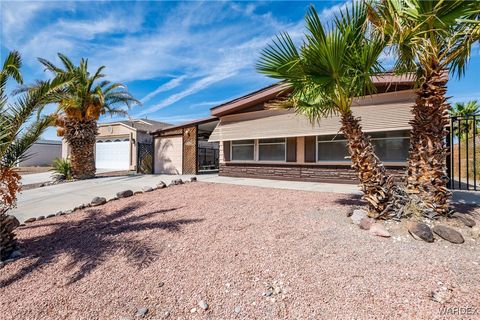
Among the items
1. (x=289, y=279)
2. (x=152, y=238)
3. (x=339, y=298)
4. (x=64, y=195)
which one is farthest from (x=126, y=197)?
(x=339, y=298)

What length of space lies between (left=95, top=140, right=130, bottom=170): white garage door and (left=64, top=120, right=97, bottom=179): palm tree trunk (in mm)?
7335

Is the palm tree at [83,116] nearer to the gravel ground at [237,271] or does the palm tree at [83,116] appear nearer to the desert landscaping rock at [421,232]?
the gravel ground at [237,271]

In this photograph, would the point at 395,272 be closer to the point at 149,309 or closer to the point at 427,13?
the point at 149,309

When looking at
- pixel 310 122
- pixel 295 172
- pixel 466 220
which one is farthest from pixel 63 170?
pixel 466 220

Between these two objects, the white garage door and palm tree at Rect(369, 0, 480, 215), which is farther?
Result: the white garage door

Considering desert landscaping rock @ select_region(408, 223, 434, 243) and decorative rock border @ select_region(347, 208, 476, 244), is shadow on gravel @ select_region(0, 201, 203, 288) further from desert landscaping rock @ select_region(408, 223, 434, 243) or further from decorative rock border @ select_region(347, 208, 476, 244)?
desert landscaping rock @ select_region(408, 223, 434, 243)

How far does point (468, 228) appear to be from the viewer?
4777 millimetres

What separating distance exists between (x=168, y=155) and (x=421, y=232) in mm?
16385

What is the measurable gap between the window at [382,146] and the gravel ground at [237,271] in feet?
21.8

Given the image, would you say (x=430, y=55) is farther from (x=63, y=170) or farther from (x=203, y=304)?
(x=63, y=170)

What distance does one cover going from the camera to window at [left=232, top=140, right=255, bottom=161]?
15.0 metres

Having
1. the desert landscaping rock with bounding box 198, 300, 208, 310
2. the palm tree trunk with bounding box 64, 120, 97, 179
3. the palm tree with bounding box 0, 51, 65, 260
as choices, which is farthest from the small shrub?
the desert landscaping rock with bounding box 198, 300, 208, 310

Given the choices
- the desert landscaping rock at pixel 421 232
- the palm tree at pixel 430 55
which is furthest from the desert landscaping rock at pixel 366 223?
the palm tree at pixel 430 55

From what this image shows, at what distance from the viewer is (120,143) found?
2395cm
